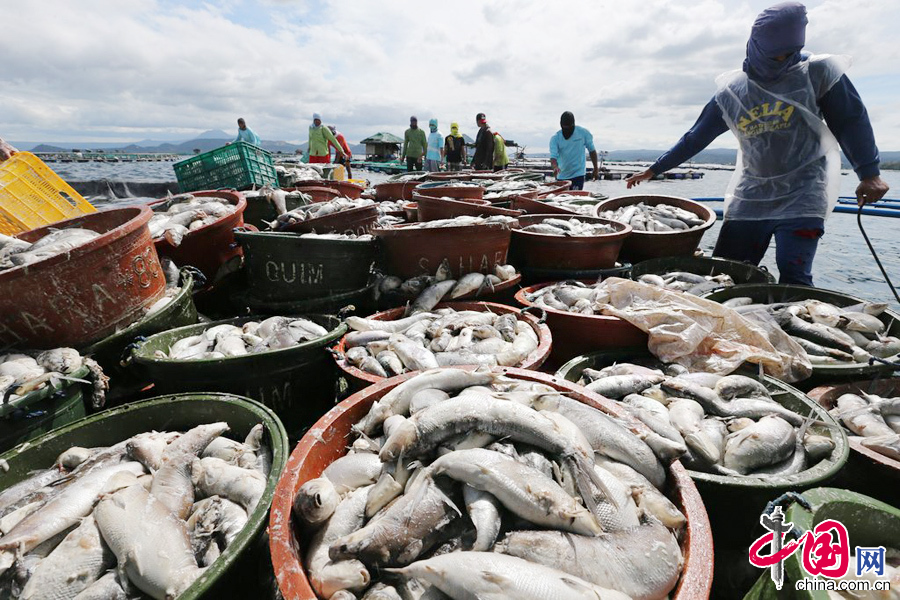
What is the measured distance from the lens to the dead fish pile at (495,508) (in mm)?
1313

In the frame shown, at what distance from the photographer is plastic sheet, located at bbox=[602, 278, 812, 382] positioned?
9.73 feet

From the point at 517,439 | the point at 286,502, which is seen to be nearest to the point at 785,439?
the point at 517,439

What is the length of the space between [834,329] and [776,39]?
2.80m

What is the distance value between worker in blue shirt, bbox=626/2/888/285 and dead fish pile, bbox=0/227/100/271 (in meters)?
6.28

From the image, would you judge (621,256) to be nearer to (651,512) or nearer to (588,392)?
(588,392)

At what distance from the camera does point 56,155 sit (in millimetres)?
41438

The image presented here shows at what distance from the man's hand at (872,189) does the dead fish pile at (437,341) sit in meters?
3.58

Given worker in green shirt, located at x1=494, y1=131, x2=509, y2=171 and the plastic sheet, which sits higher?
worker in green shirt, located at x1=494, y1=131, x2=509, y2=171

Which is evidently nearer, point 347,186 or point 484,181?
point 347,186

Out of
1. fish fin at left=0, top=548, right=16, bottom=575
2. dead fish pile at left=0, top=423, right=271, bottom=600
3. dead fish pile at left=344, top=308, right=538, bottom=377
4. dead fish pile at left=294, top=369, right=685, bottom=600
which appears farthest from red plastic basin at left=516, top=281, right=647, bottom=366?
fish fin at left=0, top=548, right=16, bottom=575

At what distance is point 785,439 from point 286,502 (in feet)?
8.03

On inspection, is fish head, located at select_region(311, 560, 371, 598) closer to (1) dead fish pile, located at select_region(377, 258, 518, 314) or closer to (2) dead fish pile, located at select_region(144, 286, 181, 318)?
(1) dead fish pile, located at select_region(377, 258, 518, 314)

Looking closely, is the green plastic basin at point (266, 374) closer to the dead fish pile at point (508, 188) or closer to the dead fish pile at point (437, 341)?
the dead fish pile at point (437, 341)

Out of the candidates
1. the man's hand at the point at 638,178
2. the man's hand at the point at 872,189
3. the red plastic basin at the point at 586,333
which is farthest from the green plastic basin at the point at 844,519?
the man's hand at the point at 638,178
